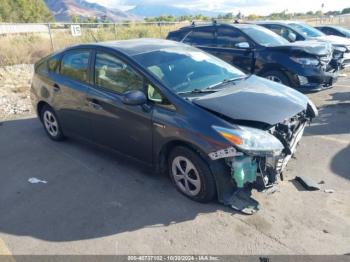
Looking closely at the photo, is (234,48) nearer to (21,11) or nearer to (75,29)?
(75,29)

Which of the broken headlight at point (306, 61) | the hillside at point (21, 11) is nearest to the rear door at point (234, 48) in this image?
the broken headlight at point (306, 61)

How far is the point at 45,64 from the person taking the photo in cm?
575

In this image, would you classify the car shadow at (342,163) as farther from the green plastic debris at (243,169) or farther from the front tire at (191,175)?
the front tire at (191,175)

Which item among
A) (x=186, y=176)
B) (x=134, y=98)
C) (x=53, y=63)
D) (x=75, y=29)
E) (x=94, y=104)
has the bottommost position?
(x=186, y=176)

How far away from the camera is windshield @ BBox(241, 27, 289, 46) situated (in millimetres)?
8186

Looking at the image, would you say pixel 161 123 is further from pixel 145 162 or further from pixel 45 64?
pixel 45 64

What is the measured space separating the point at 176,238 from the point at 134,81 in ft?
6.28

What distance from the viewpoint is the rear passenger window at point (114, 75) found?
4.18 m

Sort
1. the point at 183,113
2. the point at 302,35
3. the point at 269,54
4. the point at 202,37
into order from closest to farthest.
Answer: the point at 183,113, the point at 269,54, the point at 202,37, the point at 302,35

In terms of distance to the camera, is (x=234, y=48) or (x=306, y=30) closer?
(x=234, y=48)

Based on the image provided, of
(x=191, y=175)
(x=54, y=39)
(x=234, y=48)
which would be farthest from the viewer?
(x=54, y=39)

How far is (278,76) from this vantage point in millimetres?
7715

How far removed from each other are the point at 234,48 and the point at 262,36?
0.81m

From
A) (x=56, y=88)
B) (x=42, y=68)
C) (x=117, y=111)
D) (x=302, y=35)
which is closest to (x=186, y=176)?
(x=117, y=111)
